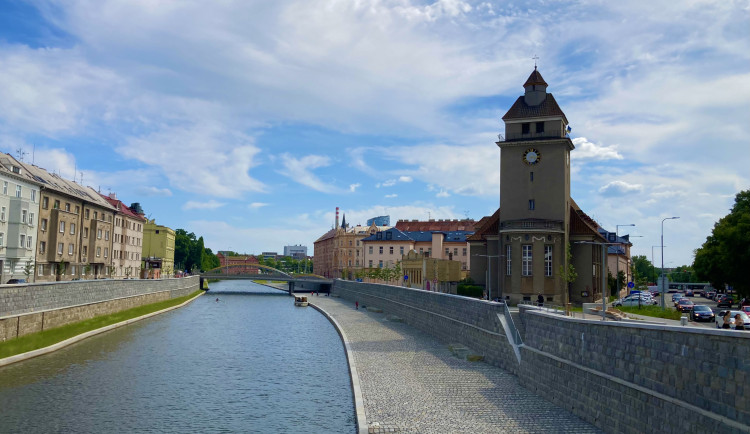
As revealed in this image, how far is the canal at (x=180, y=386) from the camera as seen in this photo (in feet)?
70.4

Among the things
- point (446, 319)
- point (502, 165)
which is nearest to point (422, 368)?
point (446, 319)

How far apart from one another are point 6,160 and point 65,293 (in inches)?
1008

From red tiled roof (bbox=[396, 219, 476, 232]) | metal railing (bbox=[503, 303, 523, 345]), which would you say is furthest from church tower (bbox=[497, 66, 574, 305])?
red tiled roof (bbox=[396, 219, 476, 232])

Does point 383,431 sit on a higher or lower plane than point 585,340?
lower

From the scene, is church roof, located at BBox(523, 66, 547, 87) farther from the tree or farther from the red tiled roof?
the red tiled roof

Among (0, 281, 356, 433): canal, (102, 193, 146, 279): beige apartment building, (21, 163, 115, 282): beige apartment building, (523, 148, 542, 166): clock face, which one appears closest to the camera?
(0, 281, 356, 433): canal

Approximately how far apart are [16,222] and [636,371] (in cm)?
5735

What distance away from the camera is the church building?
6112 centimetres

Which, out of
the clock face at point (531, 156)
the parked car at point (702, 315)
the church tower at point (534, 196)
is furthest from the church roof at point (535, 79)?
the parked car at point (702, 315)

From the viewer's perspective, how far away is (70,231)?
68.9m

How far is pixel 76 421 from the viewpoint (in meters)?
21.0

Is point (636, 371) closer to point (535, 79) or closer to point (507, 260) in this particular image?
point (507, 260)

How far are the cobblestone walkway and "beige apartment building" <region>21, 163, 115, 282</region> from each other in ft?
144

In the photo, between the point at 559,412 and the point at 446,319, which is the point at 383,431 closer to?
the point at 559,412
